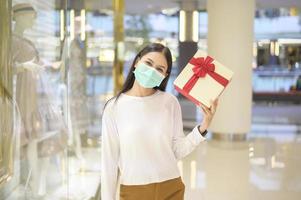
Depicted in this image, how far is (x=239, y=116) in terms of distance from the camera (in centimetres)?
888

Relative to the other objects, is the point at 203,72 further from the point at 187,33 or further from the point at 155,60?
the point at 187,33

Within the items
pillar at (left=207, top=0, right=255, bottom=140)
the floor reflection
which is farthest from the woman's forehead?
pillar at (left=207, top=0, right=255, bottom=140)

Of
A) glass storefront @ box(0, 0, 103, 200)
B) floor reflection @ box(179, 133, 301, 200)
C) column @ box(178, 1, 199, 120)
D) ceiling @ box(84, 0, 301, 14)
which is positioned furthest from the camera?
column @ box(178, 1, 199, 120)

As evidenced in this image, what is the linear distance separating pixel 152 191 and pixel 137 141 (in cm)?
26

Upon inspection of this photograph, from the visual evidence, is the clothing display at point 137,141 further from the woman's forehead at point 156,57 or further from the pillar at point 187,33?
the pillar at point 187,33

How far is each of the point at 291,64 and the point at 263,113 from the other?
12.8 feet

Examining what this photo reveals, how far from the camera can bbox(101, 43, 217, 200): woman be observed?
2133mm

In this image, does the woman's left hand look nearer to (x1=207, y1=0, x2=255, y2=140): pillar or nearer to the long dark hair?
the long dark hair

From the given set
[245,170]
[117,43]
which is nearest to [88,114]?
[245,170]

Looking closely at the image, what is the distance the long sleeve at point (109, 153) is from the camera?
2162 millimetres

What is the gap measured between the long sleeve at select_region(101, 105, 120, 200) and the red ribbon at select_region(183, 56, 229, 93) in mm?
406

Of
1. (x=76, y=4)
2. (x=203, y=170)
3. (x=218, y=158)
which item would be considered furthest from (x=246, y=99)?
(x=76, y=4)

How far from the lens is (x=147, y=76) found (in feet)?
6.92

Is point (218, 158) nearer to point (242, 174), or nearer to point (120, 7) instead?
point (242, 174)
